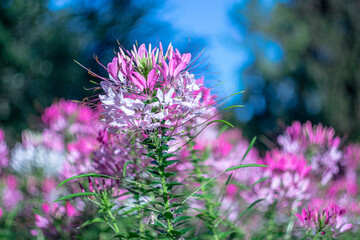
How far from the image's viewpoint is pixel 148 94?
71 cm

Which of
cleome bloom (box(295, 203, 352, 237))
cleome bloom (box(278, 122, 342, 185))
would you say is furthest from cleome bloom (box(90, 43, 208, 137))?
cleome bloom (box(278, 122, 342, 185))

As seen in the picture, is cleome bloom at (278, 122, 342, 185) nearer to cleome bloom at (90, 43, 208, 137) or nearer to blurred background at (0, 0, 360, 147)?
cleome bloom at (90, 43, 208, 137)

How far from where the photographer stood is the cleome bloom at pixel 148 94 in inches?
26.7

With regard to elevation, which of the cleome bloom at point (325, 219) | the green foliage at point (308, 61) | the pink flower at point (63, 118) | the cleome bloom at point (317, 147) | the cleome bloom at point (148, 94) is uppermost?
the green foliage at point (308, 61)

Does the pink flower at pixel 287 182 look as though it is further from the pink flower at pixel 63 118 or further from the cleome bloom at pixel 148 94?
the pink flower at pixel 63 118

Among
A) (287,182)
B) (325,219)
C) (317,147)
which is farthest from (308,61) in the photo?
(325,219)

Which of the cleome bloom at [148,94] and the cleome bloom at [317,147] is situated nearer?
the cleome bloom at [148,94]

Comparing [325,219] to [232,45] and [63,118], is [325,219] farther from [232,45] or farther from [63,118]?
[232,45]

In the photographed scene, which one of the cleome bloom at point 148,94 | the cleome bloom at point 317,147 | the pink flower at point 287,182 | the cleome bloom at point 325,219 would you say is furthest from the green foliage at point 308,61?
the cleome bloom at point 148,94

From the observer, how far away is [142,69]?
750mm

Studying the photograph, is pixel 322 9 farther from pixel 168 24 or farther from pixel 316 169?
pixel 316 169

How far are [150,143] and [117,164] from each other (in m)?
0.31

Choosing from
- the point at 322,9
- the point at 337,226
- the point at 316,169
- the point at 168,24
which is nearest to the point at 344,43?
the point at 322,9

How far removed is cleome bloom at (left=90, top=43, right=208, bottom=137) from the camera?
2.22ft
